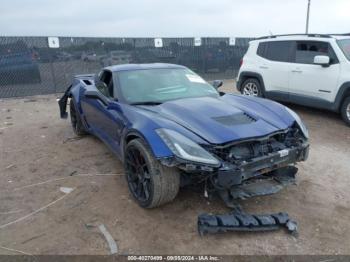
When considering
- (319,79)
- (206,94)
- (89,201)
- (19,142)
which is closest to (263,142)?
(206,94)

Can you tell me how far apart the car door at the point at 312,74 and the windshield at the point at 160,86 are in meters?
3.38

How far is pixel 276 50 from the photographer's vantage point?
27.5 ft

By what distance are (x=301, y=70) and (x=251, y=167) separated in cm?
515

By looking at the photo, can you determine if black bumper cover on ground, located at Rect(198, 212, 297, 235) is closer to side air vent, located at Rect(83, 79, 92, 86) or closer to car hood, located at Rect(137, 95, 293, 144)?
car hood, located at Rect(137, 95, 293, 144)

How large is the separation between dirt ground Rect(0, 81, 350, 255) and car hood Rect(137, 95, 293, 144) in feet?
2.82

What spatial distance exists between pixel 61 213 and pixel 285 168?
2.57m

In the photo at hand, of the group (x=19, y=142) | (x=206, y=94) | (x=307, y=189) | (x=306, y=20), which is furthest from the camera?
(x=306, y=20)

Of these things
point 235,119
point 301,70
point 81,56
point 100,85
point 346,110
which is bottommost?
point 346,110

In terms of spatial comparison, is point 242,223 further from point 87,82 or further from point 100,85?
point 87,82

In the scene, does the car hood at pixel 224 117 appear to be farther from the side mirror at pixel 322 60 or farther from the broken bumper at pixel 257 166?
the side mirror at pixel 322 60

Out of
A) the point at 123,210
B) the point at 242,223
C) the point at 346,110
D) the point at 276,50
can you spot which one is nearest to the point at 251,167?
the point at 242,223

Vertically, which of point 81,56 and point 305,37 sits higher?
point 305,37

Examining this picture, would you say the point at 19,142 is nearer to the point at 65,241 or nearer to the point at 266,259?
the point at 65,241

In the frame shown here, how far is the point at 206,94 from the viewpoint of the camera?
4711 mm
